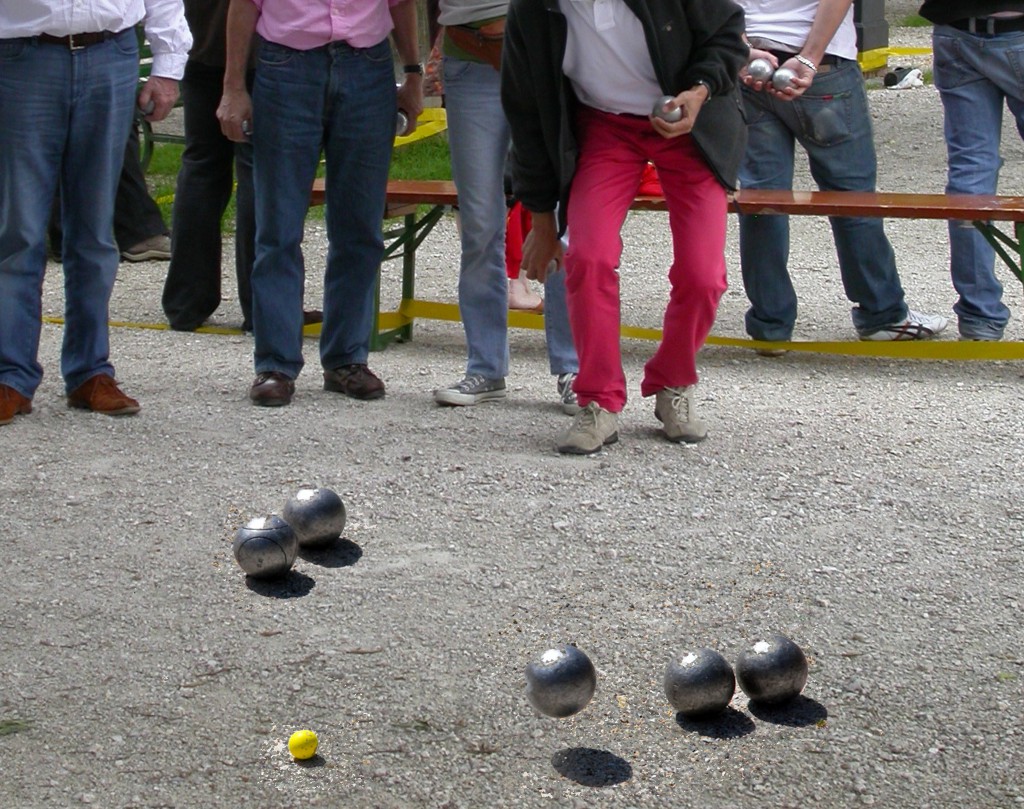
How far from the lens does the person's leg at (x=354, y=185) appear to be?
5.78 meters

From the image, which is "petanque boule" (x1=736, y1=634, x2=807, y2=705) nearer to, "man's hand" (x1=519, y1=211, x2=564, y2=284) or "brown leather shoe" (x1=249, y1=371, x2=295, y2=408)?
"man's hand" (x1=519, y1=211, x2=564, y2=284)

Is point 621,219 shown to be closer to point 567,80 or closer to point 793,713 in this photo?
point 567,80

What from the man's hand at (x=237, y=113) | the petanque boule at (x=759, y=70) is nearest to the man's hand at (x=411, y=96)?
the man's hand at (x=237, y=113)

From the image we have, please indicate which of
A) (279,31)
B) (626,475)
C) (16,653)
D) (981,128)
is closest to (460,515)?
(626,475)

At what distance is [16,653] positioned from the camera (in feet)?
12.8

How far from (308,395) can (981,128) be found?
3251 millimetres

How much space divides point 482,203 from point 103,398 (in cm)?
161

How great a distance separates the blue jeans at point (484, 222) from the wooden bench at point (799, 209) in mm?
731

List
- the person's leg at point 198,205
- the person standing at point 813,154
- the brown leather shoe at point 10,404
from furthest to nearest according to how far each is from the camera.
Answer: the person's leg at point 198,205
the person standing at point 813,154
the brown leather shoe at point 10,404

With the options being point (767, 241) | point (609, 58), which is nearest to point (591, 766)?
point (609, 58)

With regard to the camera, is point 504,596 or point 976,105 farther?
point 976,105

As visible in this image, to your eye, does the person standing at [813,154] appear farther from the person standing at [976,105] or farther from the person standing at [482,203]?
the person standing at [482,203]

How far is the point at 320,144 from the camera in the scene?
591 centimetres

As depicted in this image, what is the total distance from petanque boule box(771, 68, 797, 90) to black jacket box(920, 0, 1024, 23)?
849mm
